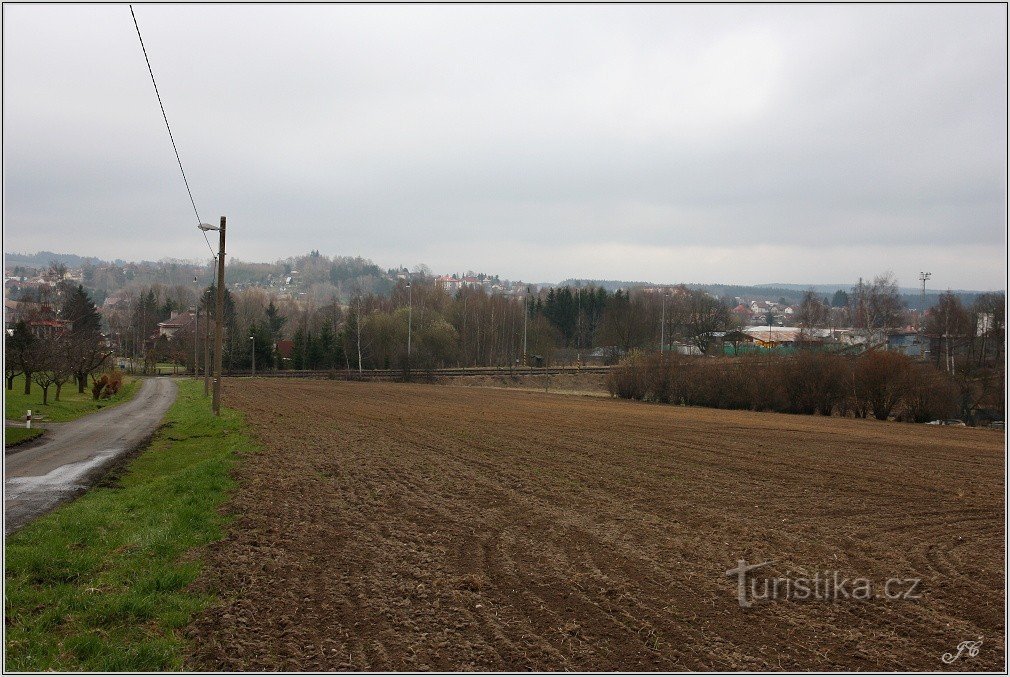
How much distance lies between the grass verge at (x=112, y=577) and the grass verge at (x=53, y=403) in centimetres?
1969

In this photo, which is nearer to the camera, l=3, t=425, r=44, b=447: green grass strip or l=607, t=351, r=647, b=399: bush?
l=3, t=425, r=44, b=447: green grass strip

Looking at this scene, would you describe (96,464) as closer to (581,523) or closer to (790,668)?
Result: (581,523)

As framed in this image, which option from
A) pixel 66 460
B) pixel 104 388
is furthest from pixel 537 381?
pixel 66 460

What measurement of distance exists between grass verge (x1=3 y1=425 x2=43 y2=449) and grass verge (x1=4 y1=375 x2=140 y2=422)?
4.47 metres

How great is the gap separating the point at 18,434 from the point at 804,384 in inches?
1610

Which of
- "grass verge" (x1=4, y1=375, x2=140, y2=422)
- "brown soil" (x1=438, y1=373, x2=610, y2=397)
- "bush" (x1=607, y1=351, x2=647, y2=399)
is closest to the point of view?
"grass verge" (x1=4, y1=375, x2=140, y2=422)

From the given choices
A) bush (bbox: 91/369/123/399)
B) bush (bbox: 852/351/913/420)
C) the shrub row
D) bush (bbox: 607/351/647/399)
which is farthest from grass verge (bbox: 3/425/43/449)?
bush (bbox: 852/351/913/420)

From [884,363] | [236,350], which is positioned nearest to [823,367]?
[884,363]

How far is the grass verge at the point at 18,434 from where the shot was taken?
70.5ft

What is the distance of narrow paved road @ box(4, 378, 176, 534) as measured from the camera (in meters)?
12.6

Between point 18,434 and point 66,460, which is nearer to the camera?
point 66,460

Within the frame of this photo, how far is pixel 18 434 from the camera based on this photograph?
22.9 meters

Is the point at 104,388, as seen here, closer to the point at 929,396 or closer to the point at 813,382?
the point at 813,382
